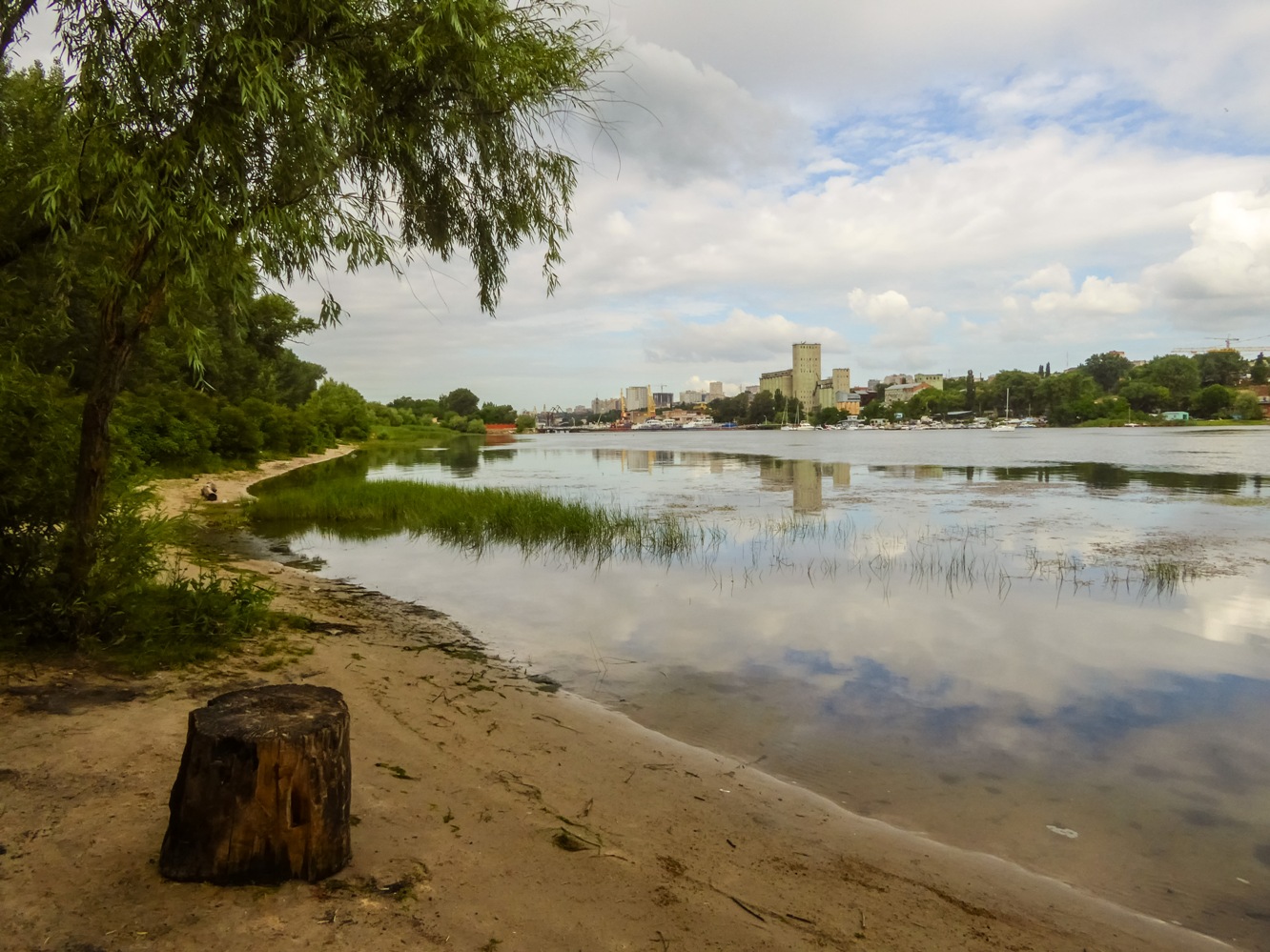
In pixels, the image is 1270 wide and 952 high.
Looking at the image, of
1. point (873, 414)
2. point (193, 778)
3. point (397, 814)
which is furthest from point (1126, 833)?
point (873, 414)

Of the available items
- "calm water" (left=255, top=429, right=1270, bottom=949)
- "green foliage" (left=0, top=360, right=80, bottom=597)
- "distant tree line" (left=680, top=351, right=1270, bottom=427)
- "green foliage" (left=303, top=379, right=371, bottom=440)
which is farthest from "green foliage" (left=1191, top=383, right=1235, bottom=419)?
"green foliage" (left=0, top=360, right=80, bottom=597)

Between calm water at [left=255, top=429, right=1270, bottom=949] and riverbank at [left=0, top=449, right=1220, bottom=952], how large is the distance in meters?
0.69

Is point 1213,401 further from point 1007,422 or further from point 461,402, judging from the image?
point 461,402

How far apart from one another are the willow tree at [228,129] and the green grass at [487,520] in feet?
31.1

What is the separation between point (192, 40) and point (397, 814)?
17.0 feet

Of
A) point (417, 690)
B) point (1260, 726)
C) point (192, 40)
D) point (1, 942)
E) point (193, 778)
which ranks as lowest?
point (1260, 726)

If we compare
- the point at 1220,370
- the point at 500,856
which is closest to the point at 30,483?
the point at 500,856

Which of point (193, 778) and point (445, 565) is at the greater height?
point (193, 778)

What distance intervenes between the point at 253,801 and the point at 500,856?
1274 millimetres

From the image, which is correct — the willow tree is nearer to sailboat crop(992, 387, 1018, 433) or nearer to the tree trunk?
the tree trunk

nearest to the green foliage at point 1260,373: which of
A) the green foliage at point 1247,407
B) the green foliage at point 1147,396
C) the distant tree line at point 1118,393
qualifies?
the distant tree line at point 1118,393

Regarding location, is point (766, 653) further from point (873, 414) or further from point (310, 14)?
point (873, 414)

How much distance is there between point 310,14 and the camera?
5.32 metres

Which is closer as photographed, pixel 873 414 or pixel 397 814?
pixel 397 814
